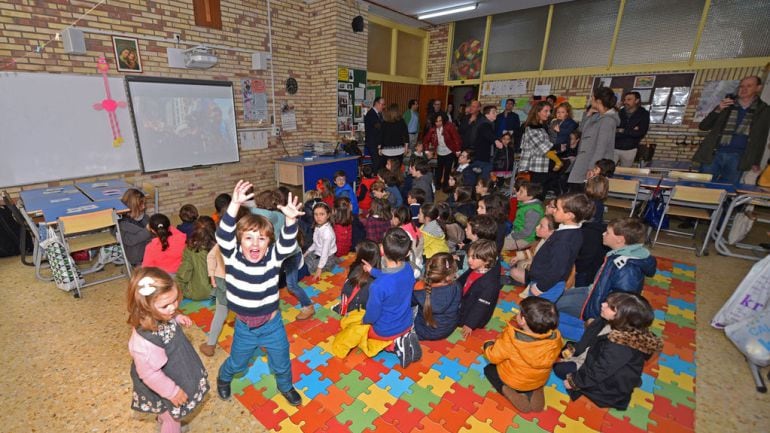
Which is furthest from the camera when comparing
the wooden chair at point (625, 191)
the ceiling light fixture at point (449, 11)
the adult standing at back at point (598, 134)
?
the ceiling light fixture at point (449, 11)

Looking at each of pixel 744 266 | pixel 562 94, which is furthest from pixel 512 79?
pixel 744 266

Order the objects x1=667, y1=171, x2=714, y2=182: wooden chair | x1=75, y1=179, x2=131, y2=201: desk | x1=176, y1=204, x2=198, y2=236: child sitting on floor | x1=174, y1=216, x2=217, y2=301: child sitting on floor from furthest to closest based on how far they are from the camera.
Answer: x1=667, y1=171, x2=714, y2=182: wooden chair
x1=75, y1=179, x2=131, y2=201: desk
x1=176, y1=204, x2=198, y2=236: child sitting on floor
x1=174, y1=216, x2=217, y2=301: child sitting on floor

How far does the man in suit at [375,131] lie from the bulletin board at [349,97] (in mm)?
933

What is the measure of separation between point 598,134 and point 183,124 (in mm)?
6992

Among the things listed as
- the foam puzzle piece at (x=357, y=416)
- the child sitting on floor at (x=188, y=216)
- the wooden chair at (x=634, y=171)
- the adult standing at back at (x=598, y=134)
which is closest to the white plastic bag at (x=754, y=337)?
the adult standing at back at (x=598, y=134)

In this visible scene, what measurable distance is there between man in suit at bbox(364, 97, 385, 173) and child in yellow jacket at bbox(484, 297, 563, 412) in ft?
18.3

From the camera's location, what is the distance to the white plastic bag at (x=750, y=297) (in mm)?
3088

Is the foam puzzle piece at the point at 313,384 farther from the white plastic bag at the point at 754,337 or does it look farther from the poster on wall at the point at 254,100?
the poster on wall at the point at 254,100

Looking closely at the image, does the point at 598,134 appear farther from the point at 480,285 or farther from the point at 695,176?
the point at 480,285

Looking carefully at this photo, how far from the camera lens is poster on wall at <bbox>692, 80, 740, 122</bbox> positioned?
7.10 meters

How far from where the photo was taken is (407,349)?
112 inches

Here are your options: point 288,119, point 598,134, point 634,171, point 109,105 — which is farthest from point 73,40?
point 634,171

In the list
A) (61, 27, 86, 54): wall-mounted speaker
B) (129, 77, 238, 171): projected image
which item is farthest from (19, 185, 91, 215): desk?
(61, 27, 86, 54): wall-mounted speaker

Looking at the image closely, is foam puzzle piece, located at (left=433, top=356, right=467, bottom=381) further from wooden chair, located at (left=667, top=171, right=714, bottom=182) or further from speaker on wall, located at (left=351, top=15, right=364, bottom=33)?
speaker on wall, located at (left=351, top=15, right=364, bottom=33)
